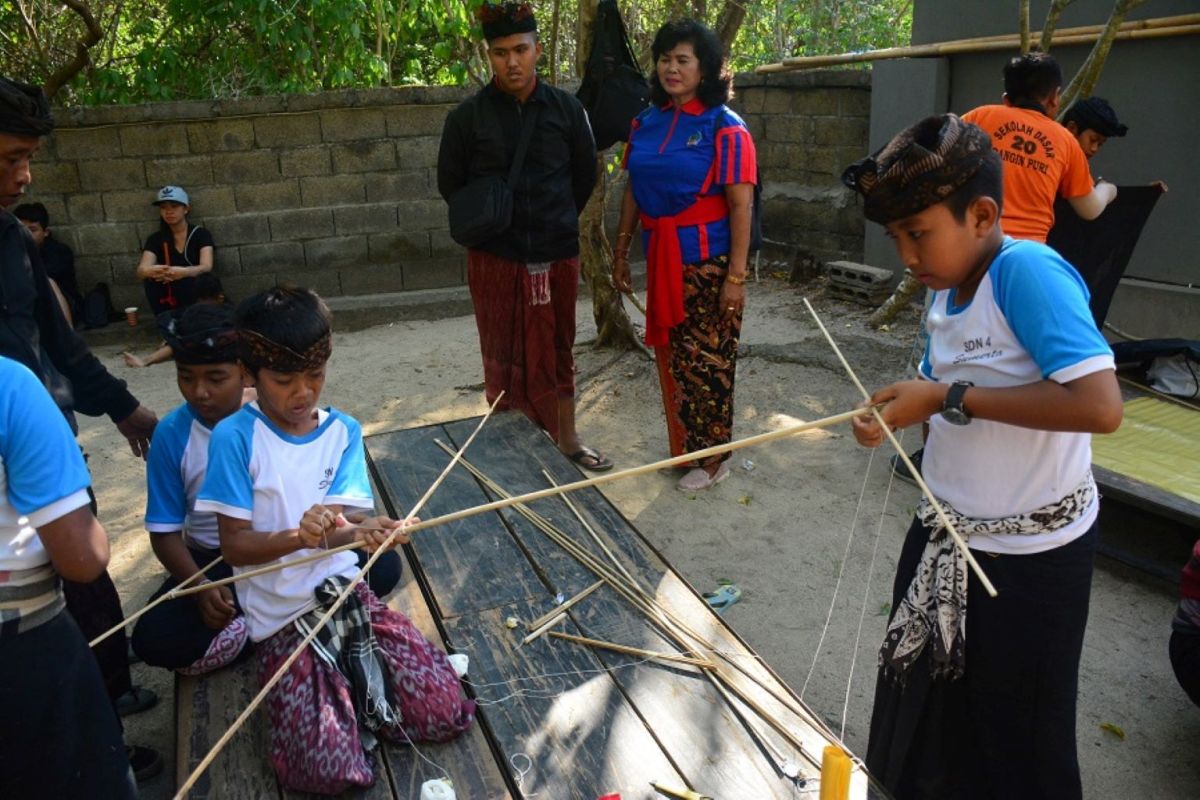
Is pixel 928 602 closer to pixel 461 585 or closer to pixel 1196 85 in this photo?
pixel 461 585

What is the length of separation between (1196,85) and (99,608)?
6248 millimetres

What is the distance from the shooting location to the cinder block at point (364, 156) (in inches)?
290

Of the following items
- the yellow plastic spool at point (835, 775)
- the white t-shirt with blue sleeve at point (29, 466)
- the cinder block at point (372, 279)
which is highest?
the white t-shirt with blue sleeve at point (29, 466)

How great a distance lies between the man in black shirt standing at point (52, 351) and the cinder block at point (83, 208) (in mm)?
4706

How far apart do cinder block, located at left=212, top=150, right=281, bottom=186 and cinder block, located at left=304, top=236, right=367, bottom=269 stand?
0.59m

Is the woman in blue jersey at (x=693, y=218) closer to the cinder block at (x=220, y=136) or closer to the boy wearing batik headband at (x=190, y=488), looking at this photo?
the boy wearing batik headband at (x=190, y=488)

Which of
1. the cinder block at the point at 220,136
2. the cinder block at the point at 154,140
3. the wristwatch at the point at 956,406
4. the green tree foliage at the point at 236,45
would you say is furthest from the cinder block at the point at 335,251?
the wristwatch at the point at 956,406

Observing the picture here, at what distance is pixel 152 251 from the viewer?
6.75 meters

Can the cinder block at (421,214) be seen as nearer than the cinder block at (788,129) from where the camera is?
Yes

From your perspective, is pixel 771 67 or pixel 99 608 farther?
pixel 771 67

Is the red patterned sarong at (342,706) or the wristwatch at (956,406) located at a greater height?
the wristwatch at (956,406)

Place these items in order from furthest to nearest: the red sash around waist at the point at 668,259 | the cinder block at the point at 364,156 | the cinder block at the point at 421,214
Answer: the cinder block at the point at 421,214, the cinder block at the point at 364,156, the red sash around waist at the point at 668,259

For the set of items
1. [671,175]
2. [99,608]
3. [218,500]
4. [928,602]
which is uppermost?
[671,175]

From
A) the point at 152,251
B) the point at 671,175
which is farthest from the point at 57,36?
the point at 671,175
